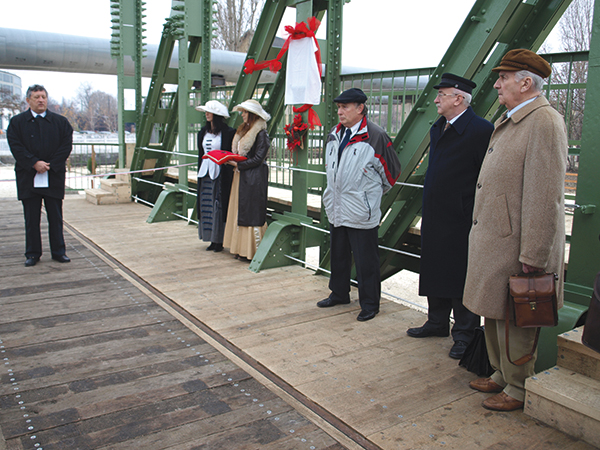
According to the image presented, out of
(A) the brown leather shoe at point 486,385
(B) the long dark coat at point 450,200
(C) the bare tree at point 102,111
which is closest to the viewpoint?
(A) the brown leather shoe at point 486,385

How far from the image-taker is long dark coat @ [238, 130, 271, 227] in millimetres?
5410

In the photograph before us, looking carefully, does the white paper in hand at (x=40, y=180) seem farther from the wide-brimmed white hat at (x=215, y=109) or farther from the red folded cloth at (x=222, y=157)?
the wide-brimmed white hat at (x=215, y=109)

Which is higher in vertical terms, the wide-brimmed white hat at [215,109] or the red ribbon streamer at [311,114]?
the wide-brimmed white hat at [215,109]

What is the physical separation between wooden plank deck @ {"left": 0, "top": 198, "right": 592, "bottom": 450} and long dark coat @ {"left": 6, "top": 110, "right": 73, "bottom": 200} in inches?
32.6

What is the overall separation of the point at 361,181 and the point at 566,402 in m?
1.98

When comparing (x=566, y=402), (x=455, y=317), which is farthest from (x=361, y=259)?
(x=566, y=402)

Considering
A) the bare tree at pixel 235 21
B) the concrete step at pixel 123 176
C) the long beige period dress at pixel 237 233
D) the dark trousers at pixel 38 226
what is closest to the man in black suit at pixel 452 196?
the long beige period dress at pixel 237 233

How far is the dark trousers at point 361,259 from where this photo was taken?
3.91 metres

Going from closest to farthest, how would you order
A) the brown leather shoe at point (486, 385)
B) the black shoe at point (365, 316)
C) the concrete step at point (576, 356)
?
1. the concrete step at point (576, 356)
2. the brown leather shoe at point (486, 385)
3. the black shoe at point (365, 316)

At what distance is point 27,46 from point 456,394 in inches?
472

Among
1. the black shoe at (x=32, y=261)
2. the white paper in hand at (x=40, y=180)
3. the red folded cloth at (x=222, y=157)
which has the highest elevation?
the red folded cloth at (x=222, y=157)

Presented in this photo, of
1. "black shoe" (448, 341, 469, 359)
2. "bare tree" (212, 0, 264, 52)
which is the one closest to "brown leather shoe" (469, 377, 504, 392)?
"black shoe" (448, 341, 469, 359)

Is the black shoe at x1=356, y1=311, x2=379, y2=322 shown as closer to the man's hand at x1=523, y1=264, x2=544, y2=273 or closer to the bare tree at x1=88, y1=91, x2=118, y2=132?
the man's hand at x1=523, y1=264, x2=544, y2=273

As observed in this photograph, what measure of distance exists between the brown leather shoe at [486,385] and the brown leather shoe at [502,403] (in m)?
0.14
